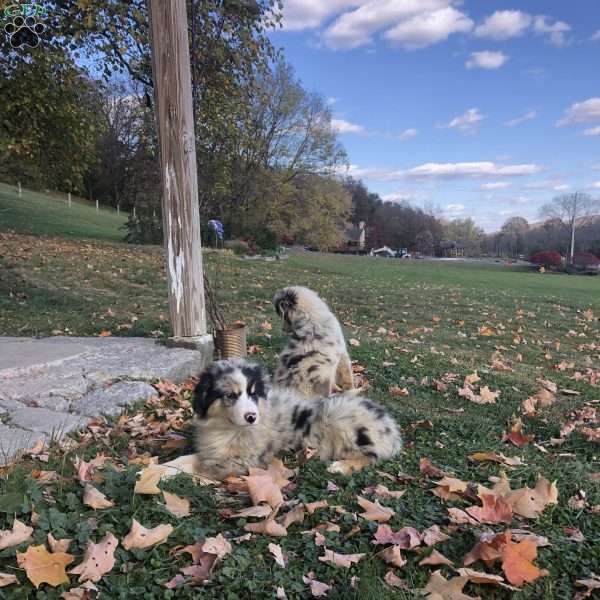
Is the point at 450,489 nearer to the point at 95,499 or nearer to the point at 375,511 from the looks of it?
the point at 375,511

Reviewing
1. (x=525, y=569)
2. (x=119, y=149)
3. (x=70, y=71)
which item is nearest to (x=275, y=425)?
(x=525, y=569)

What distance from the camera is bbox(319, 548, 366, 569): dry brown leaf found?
8.43 ft

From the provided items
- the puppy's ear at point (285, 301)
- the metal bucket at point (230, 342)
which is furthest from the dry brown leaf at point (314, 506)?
the metal bucket at point (230, 342)

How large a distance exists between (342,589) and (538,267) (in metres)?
64.7

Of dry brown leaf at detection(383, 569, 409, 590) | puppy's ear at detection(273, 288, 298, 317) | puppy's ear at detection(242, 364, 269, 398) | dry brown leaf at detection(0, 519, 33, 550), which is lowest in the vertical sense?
dry brown leaf at detection(383, 569, 409, 590)

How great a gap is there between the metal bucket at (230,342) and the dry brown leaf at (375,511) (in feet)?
11.4

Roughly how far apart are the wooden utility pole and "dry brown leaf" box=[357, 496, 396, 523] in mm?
3876

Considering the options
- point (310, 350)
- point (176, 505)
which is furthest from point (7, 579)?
point (310, 350)

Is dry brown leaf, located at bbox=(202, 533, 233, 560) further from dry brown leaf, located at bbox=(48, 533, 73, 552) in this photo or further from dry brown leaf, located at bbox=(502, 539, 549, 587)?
dry brown leaf, located at bbox=(502, 539, 549, 587)

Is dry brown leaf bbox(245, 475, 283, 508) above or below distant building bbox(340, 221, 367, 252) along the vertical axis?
below

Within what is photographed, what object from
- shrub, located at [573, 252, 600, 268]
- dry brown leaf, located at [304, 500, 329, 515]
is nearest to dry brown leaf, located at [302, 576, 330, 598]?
dry brown leaf, located at [304, 500, 329, 515]

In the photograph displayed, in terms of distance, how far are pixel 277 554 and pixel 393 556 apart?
58 cm

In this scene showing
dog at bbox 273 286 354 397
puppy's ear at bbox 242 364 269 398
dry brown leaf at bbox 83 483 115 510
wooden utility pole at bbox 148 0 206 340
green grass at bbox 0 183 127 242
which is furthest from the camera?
green grass at bbox 0 183 127 242

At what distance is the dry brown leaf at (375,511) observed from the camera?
2.96 metres
